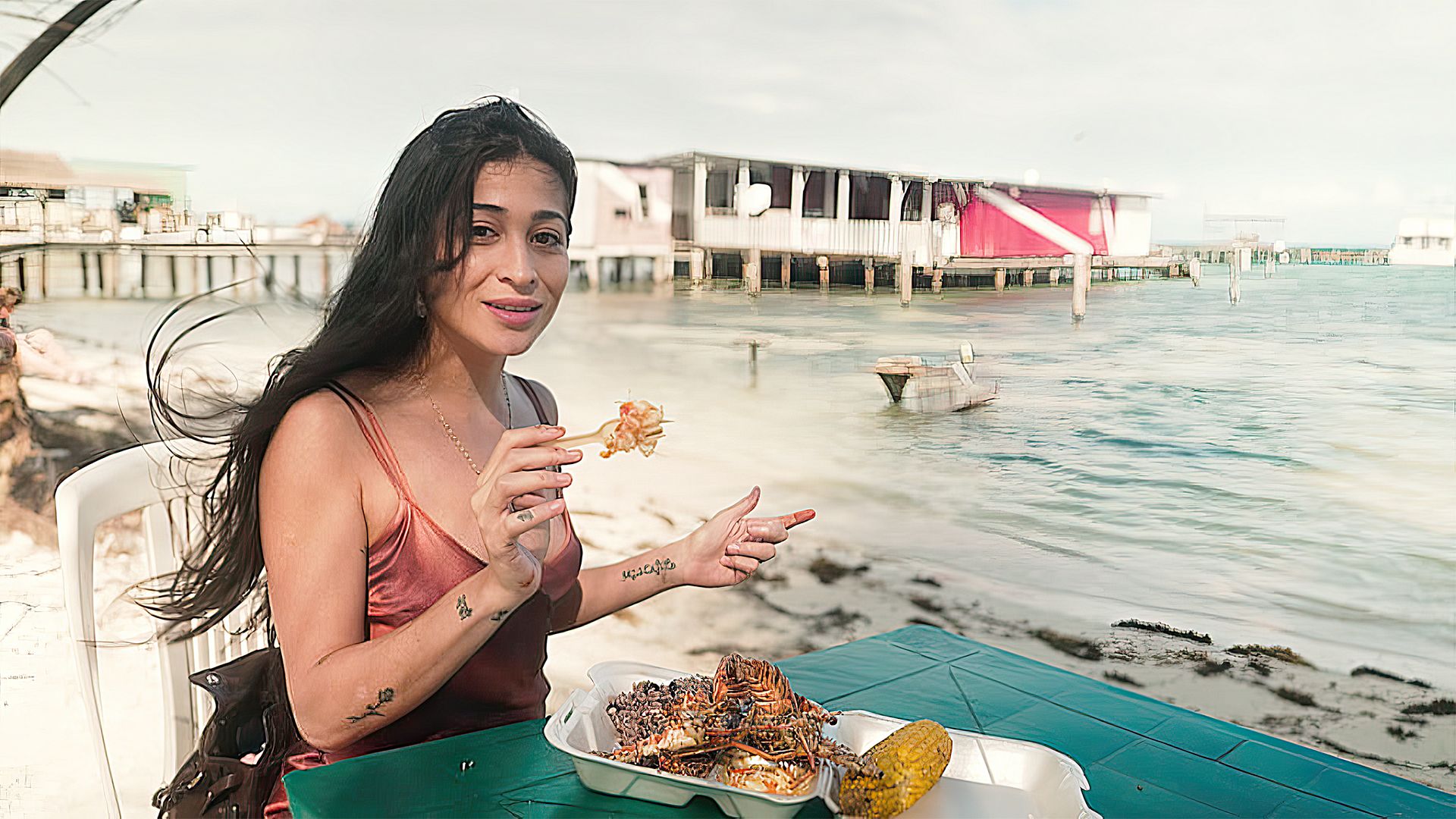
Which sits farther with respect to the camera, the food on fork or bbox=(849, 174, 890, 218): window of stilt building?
bbox=(849, 174, 890, 218): window of stilt building

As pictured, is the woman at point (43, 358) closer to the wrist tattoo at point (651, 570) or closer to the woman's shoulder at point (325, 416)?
the woman's shoulder at point (325, 416)

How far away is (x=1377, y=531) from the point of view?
11.6ft

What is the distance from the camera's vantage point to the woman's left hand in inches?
60.2

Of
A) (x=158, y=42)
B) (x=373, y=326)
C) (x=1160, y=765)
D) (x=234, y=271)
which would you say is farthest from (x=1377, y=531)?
(x=158, y=42)

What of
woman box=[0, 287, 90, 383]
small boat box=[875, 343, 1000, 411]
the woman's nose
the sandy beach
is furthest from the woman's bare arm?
small boat box=[875, 343, 1000, 411]

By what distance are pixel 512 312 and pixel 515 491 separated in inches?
18.0

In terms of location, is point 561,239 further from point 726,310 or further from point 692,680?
point 726,310

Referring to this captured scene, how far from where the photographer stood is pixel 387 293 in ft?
5.18

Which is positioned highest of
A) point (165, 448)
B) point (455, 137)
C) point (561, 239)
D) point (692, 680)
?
point (455, 137)

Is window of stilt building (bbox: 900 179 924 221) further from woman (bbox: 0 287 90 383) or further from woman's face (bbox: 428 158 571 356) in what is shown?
woman (bbox: 0 287 90 383)

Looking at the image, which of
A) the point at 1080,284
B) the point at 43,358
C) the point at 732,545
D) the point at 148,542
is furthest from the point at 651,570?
the point at 43,358

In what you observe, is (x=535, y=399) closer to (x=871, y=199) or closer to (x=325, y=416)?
(x=325, y=416)

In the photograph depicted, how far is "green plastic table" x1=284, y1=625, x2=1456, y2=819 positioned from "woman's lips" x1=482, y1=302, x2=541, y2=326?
55 centimetres

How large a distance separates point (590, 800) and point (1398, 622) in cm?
329
